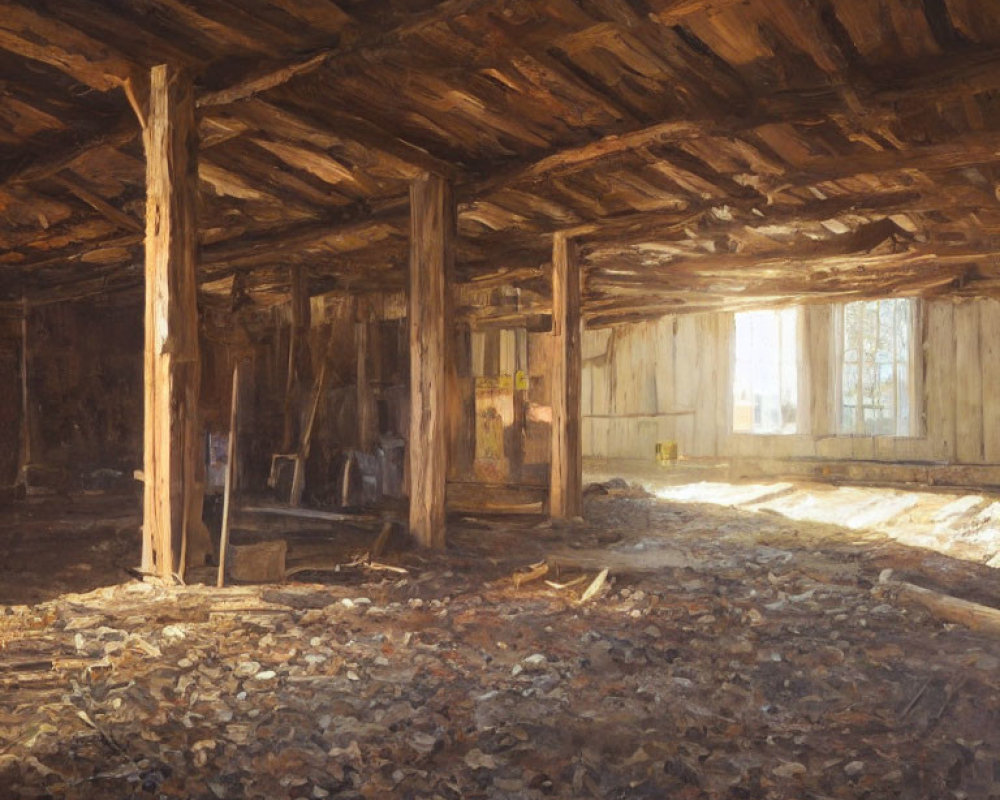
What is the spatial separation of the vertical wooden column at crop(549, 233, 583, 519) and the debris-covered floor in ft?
8.80

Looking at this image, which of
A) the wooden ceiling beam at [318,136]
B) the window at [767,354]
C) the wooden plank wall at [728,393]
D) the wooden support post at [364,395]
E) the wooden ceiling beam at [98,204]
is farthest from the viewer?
the window at [767,354]

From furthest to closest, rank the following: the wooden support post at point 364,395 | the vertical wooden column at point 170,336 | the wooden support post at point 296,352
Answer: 1. the wooden support post at point 364,395
2. the wooden support post at point 296,352
3. the vertical wooden column at point 170,336

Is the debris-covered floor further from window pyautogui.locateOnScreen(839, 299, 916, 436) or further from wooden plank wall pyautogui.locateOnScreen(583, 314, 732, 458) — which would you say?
wooden plank wall pyautogui.locateOnScreen(583, 314, 732, 458)

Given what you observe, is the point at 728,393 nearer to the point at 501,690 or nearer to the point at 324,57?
the point at 324,57

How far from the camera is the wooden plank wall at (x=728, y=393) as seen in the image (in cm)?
1321

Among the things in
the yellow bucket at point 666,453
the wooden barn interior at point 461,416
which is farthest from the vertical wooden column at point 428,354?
the yellow bucket at point 666,453

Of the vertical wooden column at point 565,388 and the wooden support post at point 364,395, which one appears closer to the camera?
the vertical wooden column at point 565,388

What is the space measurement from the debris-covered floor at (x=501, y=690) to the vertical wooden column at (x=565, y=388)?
2.68 meters

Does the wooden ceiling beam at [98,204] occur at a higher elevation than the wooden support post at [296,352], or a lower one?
higher

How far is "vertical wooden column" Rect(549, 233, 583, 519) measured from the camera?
847 centimetres

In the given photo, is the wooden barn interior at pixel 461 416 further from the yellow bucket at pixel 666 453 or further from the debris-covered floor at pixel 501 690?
the yellow bucket at pixel 666 453

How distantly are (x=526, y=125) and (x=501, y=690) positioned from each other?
433 centimetres

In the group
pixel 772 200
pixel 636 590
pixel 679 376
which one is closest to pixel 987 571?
pixel 636 590

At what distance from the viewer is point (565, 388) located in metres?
8.51
